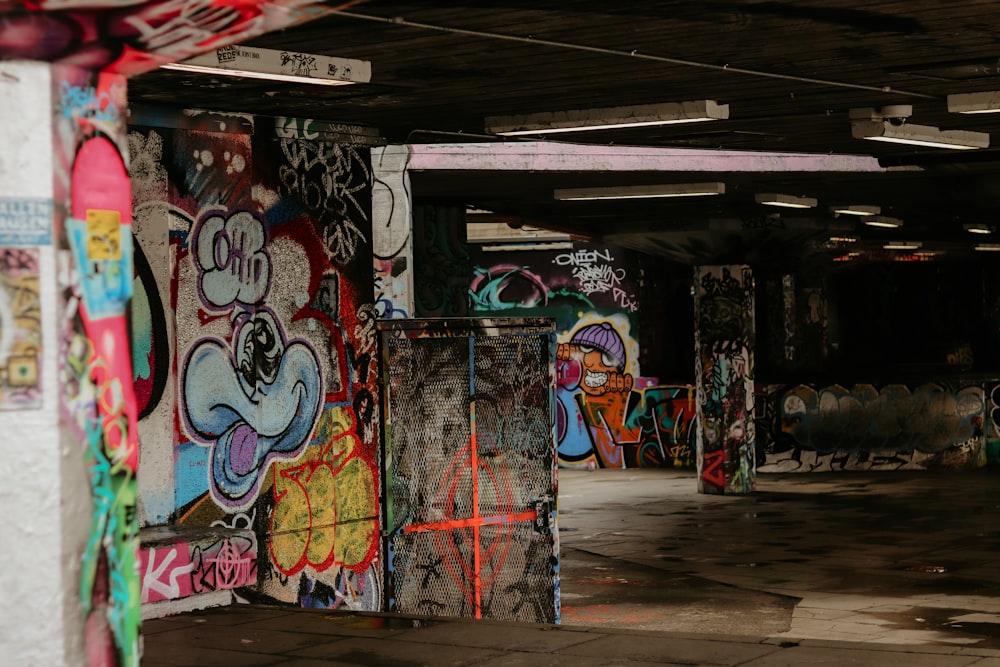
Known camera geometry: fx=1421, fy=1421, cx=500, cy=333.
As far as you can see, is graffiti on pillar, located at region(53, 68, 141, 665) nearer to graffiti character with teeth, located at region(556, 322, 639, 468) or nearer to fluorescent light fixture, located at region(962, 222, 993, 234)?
graffiti character with teeth, located at region(556, 322, 639, 468)

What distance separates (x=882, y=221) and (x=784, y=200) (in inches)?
284

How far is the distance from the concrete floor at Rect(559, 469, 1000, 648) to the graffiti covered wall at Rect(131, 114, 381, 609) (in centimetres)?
281

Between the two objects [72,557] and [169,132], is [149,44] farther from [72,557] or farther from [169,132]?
[169,132]

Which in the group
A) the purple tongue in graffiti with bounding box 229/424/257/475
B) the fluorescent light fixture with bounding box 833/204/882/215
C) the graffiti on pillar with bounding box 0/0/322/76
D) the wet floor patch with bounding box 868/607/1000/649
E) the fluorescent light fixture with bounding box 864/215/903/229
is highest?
the fluorescent light fixture with bounding box 864/215/903/229

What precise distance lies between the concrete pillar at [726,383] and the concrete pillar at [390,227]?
41.7 ft

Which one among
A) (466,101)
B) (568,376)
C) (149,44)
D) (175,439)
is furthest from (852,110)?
(568,376)

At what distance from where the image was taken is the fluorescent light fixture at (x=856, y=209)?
24594 mm

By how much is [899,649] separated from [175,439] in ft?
18.8

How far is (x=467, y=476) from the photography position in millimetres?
12594

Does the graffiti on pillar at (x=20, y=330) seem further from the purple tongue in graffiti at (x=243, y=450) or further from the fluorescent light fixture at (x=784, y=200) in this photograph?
the fluorescent light fixture at (x=784, y=200)

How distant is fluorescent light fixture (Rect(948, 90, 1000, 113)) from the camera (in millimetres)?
11828

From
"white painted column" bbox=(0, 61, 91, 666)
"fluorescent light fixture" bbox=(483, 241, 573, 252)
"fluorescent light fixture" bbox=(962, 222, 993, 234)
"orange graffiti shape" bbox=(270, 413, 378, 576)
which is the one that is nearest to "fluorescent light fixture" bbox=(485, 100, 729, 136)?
"orange graffiti shape" bbox=(270, 413, 378, 576)

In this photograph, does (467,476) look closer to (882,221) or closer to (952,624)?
(952,624)

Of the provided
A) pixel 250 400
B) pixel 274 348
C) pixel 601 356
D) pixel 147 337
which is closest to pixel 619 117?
A: pixel 274 348
